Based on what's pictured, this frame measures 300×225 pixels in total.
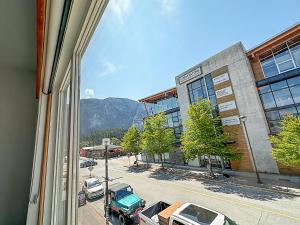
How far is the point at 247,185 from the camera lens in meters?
8.48

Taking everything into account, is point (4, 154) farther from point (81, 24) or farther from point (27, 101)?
point (81, 24)

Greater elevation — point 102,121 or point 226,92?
point 226,92

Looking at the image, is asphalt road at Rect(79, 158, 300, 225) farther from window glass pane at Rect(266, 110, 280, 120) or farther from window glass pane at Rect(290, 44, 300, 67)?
window glass pane at Rect(290, 44, 300, 67)

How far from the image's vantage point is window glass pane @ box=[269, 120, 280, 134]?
9.90m

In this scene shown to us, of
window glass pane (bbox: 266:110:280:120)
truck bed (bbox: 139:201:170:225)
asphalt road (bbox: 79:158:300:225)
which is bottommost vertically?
asphalt road (bbox: 79:158:300:225)

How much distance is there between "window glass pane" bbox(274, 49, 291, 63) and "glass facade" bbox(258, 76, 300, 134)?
1405 millimetres

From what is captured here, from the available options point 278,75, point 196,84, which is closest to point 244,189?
point 278,75

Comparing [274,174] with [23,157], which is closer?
[23,157]

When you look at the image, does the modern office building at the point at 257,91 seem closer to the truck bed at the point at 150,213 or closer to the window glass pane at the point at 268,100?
the window glass pane at the point at 268,100

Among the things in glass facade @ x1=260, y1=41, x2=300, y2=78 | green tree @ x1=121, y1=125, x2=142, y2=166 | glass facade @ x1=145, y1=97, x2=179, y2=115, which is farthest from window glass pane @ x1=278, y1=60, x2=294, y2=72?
green tree @ x1=121, y1=125, x2=142, y2=166

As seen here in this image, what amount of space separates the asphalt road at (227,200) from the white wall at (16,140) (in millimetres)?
1439

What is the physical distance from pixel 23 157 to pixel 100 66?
252 cm

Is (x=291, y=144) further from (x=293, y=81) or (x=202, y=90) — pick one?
(x=202, y=90)

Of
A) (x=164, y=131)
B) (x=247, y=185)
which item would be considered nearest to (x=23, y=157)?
(x=247, y=185)
